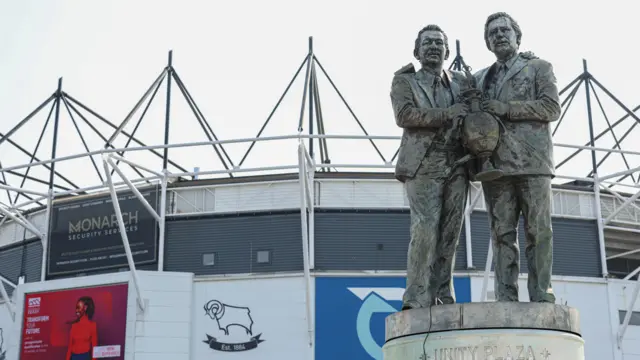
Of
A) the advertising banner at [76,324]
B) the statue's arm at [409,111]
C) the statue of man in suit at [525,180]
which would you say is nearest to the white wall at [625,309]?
the advertising banner at [76,324]

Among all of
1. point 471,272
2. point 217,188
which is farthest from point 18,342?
point 471,272

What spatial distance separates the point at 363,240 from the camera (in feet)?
120

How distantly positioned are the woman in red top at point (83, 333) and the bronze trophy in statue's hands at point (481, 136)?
28.1 m

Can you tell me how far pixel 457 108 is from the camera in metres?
10.2

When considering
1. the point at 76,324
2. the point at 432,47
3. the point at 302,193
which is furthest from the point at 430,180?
the point at 76,324

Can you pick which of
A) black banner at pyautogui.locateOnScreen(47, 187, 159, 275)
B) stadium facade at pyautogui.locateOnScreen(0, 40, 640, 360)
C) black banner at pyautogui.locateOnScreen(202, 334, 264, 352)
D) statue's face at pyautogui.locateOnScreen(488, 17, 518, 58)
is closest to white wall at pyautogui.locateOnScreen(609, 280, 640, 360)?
stadium facade at pyautogui.locateOnScreen(0, 40, 640, 360)

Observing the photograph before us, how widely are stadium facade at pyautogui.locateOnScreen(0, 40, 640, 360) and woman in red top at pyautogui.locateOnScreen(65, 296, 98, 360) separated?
2.49 feet

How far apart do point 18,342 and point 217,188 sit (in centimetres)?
965

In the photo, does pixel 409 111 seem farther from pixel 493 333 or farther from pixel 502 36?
pixel 493 333

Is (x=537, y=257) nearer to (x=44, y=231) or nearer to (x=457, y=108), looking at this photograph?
(x=457, y=108)

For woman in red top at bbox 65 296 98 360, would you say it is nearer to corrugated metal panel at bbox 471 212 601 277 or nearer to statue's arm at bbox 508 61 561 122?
corrugated metal panel at bbox 471 212 601 277

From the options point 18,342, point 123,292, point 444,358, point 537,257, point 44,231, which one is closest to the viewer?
point 444,358

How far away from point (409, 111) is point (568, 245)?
28994 millimetres

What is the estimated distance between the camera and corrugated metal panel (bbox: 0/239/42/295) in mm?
Result: 41156
